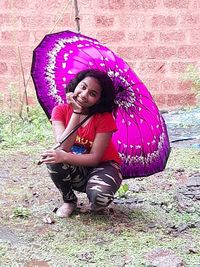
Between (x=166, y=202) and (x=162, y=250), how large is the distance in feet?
2.90

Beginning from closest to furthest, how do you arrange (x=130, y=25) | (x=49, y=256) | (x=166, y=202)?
1. (x=49, y=256)
2. (x=166, y=202)
3. (x=130, y=25)

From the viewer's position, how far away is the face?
131 inches

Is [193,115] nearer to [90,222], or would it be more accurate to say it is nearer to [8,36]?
[8,36]

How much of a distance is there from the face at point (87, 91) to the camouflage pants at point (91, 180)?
0.40 meters

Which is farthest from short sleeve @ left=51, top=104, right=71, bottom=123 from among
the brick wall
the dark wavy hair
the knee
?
the brick wall

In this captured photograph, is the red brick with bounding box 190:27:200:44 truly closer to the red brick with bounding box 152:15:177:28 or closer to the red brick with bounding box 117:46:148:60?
the red brick with bounding box 152:15:177:28

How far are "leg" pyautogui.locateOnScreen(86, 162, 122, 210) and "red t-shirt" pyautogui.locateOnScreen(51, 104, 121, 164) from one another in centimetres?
7

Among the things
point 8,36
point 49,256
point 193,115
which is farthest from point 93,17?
point 49,256

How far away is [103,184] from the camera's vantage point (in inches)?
133

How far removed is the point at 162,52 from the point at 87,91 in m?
4.27

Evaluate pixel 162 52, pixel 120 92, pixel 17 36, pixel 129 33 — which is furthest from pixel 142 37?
pixel 120 92

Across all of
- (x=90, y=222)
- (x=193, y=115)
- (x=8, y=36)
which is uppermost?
(x=8, y=36)

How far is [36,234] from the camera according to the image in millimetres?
3250

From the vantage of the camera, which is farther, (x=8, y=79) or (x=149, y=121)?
(x=8, y=79)
